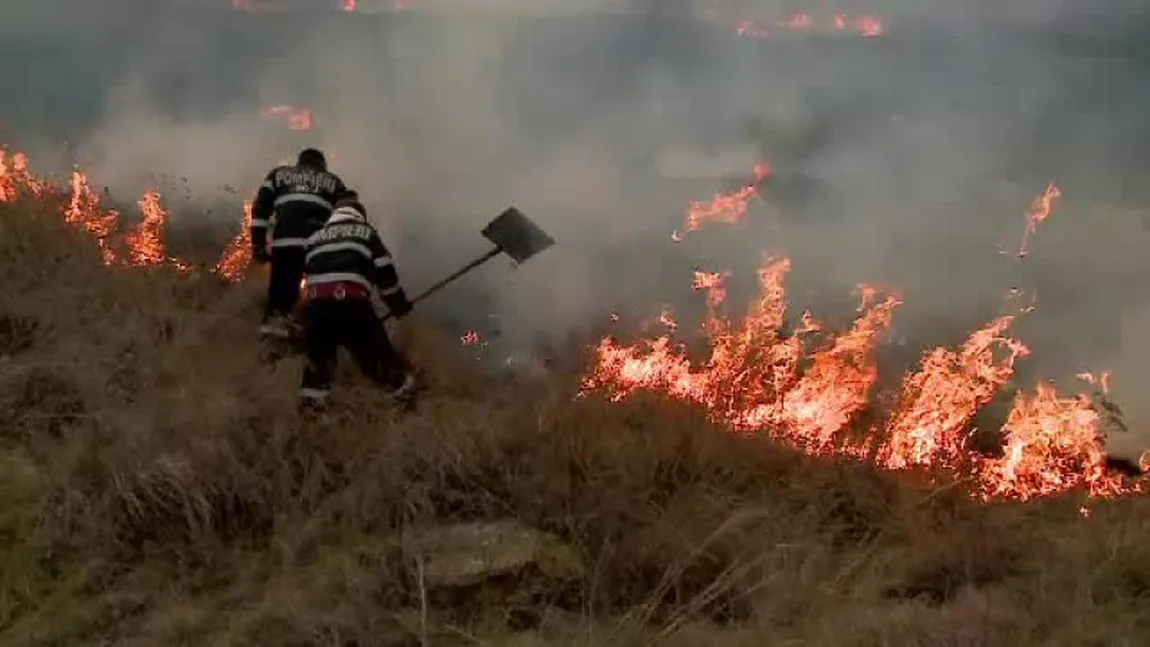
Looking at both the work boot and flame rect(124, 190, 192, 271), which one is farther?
flame rect(124, 190, 192, 271)

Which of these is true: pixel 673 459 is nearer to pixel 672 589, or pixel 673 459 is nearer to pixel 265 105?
pixel 672 589

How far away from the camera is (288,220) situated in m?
7.85

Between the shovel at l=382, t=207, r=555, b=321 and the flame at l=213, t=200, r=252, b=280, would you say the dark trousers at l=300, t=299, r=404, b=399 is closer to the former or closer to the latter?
the shovel at l=382, t=207, r=555, b=321

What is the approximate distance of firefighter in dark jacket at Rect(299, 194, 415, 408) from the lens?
6746 mm

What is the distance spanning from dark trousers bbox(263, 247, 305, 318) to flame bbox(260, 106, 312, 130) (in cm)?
835

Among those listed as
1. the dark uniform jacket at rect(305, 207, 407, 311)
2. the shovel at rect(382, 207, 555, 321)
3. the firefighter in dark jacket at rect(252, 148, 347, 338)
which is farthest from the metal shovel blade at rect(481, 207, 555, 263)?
the firefighter in dark jacket at rect(252, 148, 347, 338)

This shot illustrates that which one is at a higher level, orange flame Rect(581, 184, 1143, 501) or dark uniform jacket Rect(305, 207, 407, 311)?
dark uniform jacket Rect(305, 207, 407, 311)

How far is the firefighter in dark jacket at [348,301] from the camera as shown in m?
6.75

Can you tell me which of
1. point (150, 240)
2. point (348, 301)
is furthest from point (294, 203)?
point (150, 240)

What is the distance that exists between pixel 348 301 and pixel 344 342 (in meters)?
0.30

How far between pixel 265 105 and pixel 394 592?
15.0 meters

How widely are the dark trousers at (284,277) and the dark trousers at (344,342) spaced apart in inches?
46.1

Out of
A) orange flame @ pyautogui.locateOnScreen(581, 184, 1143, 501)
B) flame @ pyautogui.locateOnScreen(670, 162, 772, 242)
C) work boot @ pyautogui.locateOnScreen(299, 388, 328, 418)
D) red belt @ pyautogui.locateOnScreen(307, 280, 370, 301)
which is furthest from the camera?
flame @ pyautogui.locateOnScreen(670, 162, 772, 242)

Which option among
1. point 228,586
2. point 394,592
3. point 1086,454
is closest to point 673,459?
point 394,592
